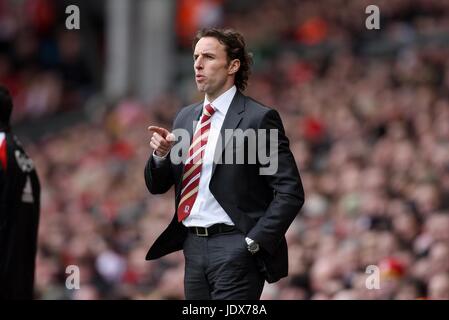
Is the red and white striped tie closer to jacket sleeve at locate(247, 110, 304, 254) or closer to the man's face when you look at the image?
the man's face

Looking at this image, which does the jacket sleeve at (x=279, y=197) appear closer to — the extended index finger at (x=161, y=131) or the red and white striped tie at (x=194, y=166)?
the red and white striped tie at (x=194, y=166)

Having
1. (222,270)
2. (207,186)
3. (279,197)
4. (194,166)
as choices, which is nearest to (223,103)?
(194,166)

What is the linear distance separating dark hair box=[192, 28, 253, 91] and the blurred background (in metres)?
3.06

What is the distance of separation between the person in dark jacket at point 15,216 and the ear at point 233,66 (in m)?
1.74

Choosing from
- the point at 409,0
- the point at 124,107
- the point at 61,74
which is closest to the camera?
the point at 409,0

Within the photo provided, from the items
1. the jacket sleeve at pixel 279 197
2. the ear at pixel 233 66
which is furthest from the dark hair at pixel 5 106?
the jacket sleeve at pixel 279 197

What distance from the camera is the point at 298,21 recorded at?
20.1 m

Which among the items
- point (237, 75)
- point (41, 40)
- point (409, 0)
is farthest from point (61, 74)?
point (237, 75)

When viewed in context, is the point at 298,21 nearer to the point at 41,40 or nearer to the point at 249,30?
the point at 249,30

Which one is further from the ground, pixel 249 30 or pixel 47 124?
pixel 249 30

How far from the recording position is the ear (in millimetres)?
6520

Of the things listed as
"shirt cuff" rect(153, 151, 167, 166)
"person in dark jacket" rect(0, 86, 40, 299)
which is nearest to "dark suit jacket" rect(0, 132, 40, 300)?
"person in dark jacket" rect(0, 86, 40, 299)

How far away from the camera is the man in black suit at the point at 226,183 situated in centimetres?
618

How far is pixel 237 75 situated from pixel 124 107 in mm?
13261
